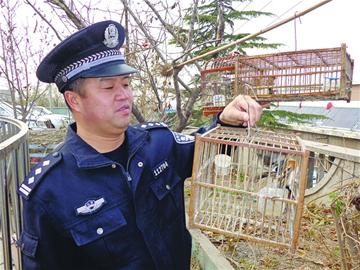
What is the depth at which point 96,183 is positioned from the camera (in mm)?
1493

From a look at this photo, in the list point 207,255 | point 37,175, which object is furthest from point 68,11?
point 207,255

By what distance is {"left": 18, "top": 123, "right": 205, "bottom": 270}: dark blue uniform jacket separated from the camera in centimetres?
142

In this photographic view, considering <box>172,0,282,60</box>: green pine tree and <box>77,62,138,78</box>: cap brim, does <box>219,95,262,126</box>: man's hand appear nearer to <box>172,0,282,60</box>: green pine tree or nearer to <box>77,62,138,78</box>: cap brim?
<box>77,62,138,78</box>: cap brim

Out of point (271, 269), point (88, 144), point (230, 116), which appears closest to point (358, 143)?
point (271, 269)

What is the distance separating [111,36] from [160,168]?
0.66 meters

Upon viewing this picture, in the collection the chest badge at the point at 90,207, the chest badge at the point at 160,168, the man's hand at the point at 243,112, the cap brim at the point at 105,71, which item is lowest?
the chest badge at the point at 90,207

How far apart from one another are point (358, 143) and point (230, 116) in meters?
6.75

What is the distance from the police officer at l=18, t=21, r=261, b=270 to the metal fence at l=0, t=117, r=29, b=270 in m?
0.41

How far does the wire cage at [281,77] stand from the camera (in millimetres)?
2607

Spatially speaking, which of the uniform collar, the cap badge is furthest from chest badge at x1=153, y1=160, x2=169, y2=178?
the cap badge

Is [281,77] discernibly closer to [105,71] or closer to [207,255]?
[207,255]

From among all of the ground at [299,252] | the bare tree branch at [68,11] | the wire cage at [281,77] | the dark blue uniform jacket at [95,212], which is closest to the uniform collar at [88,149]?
the dark blue uniform jacket at [95,212]

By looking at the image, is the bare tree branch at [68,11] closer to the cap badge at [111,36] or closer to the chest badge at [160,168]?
the cap badge at [111,36]

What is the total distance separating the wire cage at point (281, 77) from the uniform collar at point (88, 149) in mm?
1020
